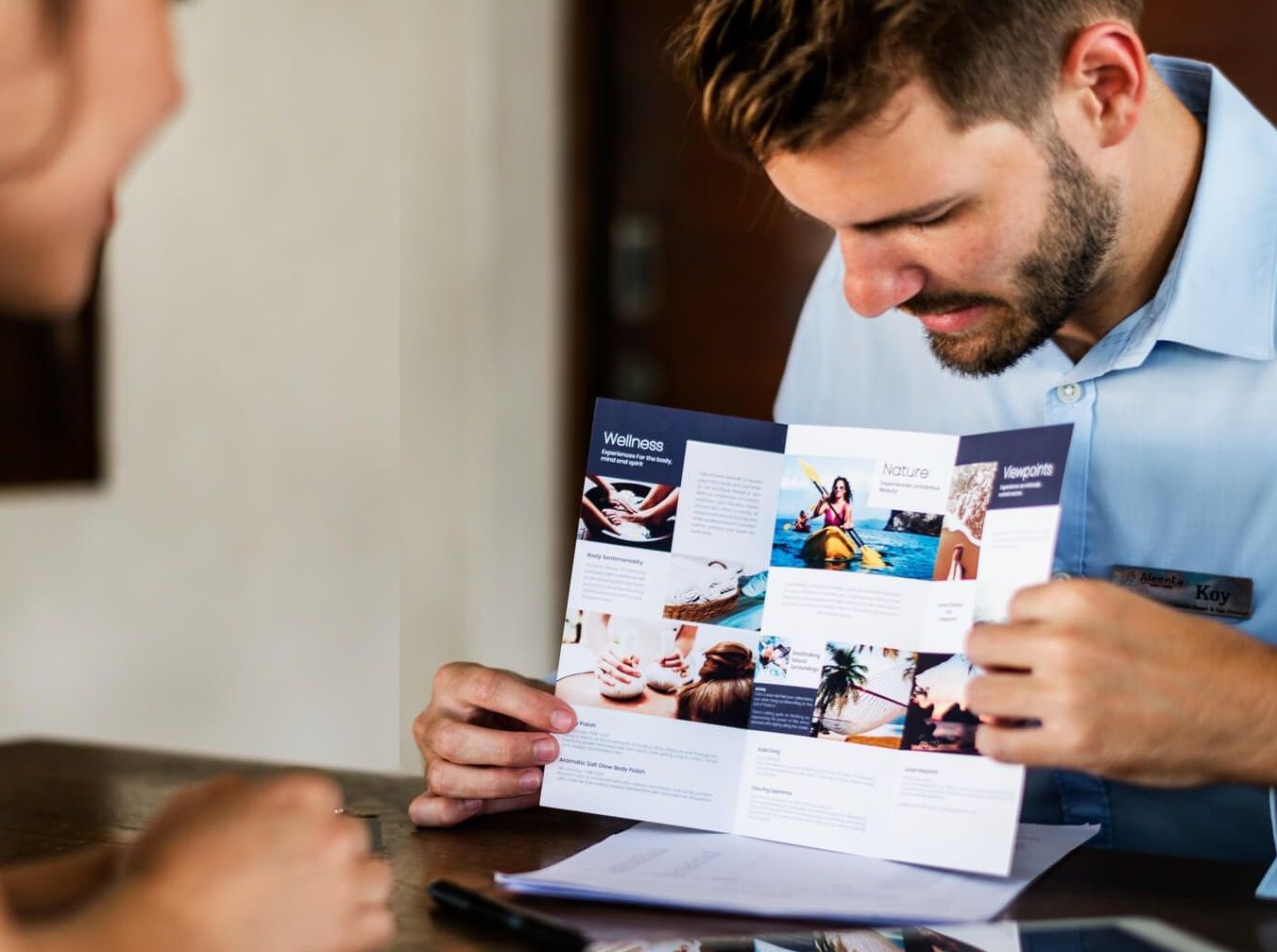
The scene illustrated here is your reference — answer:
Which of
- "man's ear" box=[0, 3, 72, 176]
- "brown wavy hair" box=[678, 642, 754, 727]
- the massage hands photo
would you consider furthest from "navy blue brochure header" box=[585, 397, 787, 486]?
"man's ear" box=[0, 3, 72, 176]

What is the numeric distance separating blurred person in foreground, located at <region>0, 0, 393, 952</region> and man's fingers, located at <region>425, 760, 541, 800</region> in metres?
0.31

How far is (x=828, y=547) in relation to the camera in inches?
35.9

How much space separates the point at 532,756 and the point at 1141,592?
546 mm

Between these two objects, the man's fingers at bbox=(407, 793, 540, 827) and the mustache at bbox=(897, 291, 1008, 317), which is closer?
the man's fingers at bbox=(407, 793, 540, 827)

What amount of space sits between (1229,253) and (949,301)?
0.76 ft

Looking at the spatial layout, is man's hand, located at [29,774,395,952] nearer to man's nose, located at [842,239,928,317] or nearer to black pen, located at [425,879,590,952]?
black pen, located at [425,879,590,952]

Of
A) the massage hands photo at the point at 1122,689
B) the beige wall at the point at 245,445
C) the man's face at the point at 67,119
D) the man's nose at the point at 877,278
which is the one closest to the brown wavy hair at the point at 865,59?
the man's nose at the point at 877,278

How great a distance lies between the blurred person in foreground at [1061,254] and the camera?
40.3 inches

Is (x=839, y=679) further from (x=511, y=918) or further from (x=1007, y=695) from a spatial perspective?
(x=511, y=918)

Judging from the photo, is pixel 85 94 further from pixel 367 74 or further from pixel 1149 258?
pixel 367 74

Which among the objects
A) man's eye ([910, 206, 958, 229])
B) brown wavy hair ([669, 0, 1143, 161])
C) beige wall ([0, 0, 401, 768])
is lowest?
beige wall ([0, 0, 401, 768])

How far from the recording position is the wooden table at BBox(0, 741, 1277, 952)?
2.39 feet

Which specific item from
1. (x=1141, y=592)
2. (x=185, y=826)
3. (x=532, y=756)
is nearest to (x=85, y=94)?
(x=185, y=826)

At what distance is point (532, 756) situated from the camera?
3.05 feet
